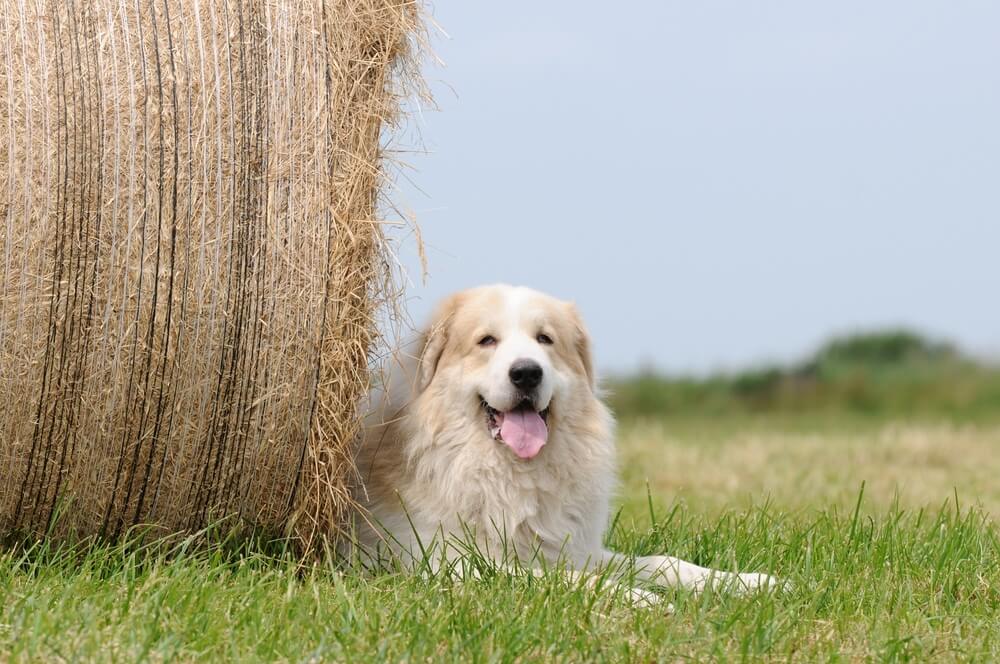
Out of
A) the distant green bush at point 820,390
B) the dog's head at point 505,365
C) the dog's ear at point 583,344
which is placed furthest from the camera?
the distant green bush at point 820,390

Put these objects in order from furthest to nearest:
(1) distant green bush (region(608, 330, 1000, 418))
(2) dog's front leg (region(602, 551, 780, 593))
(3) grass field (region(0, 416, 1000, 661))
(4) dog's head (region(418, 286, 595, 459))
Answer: (1) distant green bush (region(608, 330, 1000, 418)) < (4) dog's head (region(418, 286, 595, 459)) < (2) dog's front leg (region(602, 551, 780, 593)) < (3) grass field (region(0, 416, 1000, 661))

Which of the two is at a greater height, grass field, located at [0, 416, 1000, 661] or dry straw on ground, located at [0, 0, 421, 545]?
dry straw on ground, located at [0, 0, 421, 545]

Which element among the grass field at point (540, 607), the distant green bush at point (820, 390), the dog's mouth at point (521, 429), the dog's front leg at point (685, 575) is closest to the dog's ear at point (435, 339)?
the dog's mouth at point (521, 429)

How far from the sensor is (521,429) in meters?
4.20

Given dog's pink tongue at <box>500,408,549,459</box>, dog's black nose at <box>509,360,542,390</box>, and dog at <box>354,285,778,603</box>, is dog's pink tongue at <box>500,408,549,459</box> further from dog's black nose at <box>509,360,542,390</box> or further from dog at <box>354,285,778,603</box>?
dog's black nose at <box>509,360,542,390</box>

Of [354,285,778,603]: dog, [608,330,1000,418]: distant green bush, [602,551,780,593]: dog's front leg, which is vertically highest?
[354,285,778,603]: dog

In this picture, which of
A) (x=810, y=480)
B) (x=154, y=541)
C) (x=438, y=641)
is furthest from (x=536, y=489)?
(x=810, y=480)

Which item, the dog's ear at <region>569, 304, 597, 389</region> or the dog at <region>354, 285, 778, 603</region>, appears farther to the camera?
the dog's ear at <region>569, 304, 597, 389</region>

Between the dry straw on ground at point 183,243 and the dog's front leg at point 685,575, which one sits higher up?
the dry straw on ground at point 183,243

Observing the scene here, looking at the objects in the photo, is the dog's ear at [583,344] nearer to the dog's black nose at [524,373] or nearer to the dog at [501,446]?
the dog at [501,446]

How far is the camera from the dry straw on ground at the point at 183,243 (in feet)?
13.1

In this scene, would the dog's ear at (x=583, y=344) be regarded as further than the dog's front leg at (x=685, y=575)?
Yes

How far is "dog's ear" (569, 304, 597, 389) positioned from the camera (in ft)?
14.7

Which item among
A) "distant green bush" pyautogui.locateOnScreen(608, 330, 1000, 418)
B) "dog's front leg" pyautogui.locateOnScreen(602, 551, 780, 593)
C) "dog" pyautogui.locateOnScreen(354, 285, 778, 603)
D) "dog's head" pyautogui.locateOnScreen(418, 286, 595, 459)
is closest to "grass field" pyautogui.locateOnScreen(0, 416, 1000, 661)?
"dog's front leg" pyautogui.locateOnScreen(602, 551, 780, 593)
